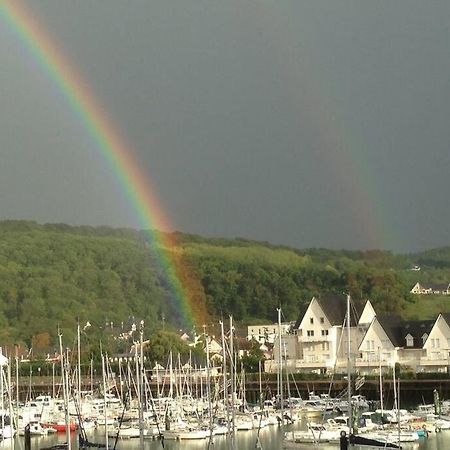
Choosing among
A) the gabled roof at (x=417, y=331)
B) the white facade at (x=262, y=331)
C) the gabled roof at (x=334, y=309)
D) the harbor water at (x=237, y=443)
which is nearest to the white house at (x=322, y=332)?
the gabled roof at (x=334, y=309)

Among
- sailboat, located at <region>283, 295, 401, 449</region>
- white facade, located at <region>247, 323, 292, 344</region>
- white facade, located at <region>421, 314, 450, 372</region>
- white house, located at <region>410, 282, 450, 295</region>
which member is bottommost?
sailboat, located at <region>283, 295, 401, 449</region>

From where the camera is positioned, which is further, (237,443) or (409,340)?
(409,340)

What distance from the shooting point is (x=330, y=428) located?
5169cm

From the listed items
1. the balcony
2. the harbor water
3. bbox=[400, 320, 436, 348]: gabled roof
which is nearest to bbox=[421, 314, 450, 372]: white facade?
bbox=[400, 320, 436, 348]: gabled roof

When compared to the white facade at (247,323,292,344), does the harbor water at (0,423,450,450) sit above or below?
below

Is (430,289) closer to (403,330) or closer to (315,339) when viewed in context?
(315,339)

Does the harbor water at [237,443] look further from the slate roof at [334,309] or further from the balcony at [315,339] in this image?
the slate roof at [334,309]

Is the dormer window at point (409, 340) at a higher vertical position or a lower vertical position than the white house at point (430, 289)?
lower

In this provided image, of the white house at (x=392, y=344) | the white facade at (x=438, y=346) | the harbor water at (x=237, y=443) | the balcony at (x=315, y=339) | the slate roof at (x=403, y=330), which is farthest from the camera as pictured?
the balcony at (x=315, y=339)

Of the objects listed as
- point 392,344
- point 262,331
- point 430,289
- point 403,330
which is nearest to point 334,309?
point 403,330

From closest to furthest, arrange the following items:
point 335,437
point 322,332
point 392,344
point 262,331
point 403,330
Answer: point 335,437, point 392,344, point 403,330, point 322,332, point 262,331

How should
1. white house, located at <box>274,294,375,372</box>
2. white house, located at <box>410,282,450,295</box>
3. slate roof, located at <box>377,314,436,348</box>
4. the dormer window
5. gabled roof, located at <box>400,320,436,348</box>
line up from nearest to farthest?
gabled roof, located at <box>400,320,436,348</box>
slate roof, located at <box>377,314,436,348</box>
the dormer window
white house, located at <box>274,294,375,372</box>
white house, located at <box>410,282,450,295</box>

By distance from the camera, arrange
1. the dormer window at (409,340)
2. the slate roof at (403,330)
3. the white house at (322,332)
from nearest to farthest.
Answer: the slate roof at (403,330) → the dormer window at (409,340) → the white house at (322,332)

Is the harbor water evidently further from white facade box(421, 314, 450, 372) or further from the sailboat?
white facade box(421, 314, 450, 372)
